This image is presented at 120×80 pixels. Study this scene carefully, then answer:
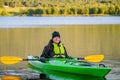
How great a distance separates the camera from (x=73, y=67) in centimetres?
1363

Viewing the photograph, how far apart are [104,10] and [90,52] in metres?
95.2

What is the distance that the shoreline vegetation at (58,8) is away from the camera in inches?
4697

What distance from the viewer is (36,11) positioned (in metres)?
125

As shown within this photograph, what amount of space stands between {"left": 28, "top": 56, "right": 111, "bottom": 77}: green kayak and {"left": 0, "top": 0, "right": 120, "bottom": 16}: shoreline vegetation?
10035 centimetres

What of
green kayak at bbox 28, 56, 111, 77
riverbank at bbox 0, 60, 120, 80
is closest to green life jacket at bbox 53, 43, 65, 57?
green kayak at bbox 28, 56, 111, 77

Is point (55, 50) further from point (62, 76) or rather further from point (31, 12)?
point (31, 12)

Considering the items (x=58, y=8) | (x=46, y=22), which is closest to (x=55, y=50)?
(x=46, y=22)

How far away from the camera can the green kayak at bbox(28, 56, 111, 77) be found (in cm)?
1334

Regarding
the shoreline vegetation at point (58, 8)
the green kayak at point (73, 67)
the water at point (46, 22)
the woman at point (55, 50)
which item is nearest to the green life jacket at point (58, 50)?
the woman at point (55, 50)

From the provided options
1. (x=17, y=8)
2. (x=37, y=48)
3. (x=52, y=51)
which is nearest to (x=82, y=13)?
(x=17, y=8)

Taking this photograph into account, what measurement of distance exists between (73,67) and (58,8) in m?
116

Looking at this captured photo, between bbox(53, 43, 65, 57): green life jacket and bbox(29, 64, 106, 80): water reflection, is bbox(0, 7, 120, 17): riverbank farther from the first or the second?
bbox(29, 64, 106, 80): water reflection

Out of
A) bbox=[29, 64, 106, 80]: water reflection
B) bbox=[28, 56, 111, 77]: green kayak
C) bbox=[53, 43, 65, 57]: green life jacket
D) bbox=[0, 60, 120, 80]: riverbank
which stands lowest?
bbox=[0, 60, 120, 80]: riverbank

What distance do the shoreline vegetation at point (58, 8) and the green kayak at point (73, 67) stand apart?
100352 millimetres
